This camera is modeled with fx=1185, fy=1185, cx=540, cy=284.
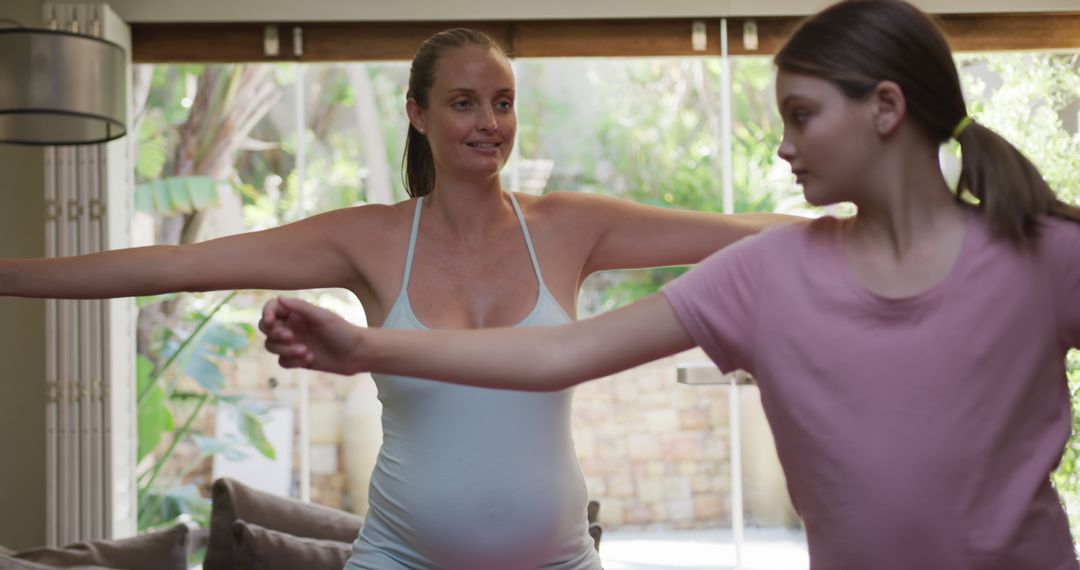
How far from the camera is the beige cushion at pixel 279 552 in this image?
3125 millimetres

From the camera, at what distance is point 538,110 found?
567 cm

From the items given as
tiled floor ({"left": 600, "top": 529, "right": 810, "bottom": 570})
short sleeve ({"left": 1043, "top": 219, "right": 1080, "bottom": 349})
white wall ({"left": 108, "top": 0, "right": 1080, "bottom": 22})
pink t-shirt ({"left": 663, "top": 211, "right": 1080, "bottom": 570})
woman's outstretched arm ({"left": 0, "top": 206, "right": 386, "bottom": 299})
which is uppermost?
white wall ({"left": 108, "top": 0, "right": 1080, "bottom": 22})

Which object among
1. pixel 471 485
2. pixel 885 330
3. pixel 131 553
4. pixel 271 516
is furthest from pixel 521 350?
pixel 271 516

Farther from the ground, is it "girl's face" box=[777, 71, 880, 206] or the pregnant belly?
"girl's face" box=[777, 71, 880, 206]

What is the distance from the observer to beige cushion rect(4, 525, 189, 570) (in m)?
3.00

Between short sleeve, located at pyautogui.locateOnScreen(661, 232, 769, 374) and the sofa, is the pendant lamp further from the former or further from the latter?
short sleeve, located at pyautogui.locateOnScreen(661, 232, 769, 374)

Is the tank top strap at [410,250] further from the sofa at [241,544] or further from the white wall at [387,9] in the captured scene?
the white wall at [387,9]

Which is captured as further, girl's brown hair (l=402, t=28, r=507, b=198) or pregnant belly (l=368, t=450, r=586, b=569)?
girl's brown hair (l=402, t=28, r=507, b=198)

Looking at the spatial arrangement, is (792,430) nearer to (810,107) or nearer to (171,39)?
(810,107)

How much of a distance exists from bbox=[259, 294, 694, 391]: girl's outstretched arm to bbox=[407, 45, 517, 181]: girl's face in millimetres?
800

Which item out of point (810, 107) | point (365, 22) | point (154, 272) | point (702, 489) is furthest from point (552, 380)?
point (702, 489)

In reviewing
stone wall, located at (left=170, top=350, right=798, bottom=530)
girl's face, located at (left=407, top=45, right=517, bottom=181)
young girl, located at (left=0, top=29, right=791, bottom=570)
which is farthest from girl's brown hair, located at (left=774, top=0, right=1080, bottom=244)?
stone wall, located at (left=170, top=350, right=798, bottom=530)

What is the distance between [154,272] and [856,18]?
1.13 m

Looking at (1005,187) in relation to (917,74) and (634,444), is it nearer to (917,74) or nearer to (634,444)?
(917,74)
